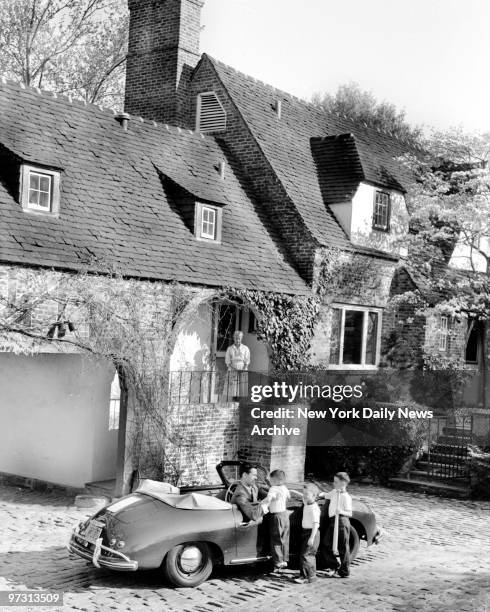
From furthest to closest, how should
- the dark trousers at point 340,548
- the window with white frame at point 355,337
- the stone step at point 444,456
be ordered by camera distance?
the window with white frame at point 355,337 < the stone step at point 444,456 < the dark trousers at point 340,548

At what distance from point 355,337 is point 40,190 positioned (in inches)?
380

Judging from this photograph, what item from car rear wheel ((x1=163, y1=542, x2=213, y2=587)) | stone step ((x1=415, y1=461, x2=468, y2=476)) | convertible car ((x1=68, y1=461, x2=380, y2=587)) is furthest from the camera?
stone step ((x1=415, y1=461, x2=468, y2=476))

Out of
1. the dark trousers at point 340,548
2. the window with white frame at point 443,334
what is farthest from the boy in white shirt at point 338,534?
the window with white frame at point 443,334

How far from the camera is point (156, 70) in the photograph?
77.5ft

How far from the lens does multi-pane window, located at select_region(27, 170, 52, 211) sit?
600 inches

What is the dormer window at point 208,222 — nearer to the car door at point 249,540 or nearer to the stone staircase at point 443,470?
the stone staircase at point 443,470

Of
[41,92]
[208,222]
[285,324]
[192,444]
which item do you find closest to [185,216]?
[208,222]

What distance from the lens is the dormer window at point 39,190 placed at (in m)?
15.1

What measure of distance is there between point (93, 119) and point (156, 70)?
214 inches

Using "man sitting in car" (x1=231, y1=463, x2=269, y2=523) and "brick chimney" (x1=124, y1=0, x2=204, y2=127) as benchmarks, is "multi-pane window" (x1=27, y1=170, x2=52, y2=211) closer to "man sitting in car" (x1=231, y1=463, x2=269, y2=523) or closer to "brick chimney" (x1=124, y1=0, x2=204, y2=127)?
"man sitting in car" (x1=231, y1=463, x2=269, y2=523)

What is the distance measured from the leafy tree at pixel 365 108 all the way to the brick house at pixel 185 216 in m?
17.4

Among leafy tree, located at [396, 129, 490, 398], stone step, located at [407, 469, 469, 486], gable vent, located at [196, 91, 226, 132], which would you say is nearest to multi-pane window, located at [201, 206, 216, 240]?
gable vent, located at [196, 91, 226, 132]

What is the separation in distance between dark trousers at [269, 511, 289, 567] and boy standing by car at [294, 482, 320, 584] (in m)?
0.23

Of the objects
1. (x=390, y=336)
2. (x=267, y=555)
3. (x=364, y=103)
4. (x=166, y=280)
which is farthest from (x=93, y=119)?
(x=364, y=103)
